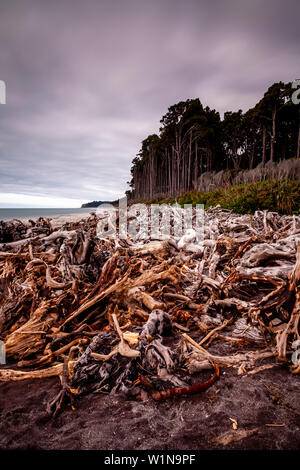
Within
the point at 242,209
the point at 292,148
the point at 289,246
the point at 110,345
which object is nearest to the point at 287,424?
the point at 110,345

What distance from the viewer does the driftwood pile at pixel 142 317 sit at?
5.39ft

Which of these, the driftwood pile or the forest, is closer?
the driftwood pile

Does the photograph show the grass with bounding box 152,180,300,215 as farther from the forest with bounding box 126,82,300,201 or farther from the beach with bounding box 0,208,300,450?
the forest with bounding box 126,82,300,201

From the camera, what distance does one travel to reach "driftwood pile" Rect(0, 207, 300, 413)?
1642 millimetres

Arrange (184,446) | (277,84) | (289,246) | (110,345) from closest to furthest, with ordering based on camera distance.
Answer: (184,446) → (110,345) → (289,246) → (277,84)

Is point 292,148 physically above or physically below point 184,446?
above

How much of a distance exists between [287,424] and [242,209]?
23.3ft

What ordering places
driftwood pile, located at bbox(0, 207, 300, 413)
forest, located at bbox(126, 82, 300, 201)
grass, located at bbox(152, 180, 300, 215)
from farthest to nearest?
forest, located at bbox(126, 82, 300, 201), grass, located at bbox(152, 180, 300, 215), driftwood pile, located at bbox(0, 207, 300, 413)

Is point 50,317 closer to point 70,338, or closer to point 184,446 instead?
point 70,338

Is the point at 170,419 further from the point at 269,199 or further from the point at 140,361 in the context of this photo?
the point at 269,199

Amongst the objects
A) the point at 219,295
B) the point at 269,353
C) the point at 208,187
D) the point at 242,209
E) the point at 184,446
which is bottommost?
the point at 184,446

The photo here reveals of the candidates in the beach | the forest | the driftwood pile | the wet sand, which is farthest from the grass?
the forest

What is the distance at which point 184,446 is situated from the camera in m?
1.16

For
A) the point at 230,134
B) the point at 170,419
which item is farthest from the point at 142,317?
the point at 230,134
